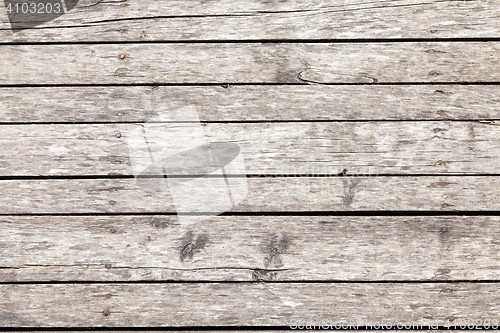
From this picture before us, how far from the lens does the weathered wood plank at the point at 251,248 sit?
2.35m

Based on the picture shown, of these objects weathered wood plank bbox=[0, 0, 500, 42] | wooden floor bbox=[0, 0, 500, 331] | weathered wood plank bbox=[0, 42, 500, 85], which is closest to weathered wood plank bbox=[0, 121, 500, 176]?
wooden floor bbox=[0, 0, 500, 331]

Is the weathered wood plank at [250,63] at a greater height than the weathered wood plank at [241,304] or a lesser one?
greater

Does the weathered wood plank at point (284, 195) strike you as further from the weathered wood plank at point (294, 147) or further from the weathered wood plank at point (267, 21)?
the weathered wood plank at point (267, 21)

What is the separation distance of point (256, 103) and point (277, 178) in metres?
0.33

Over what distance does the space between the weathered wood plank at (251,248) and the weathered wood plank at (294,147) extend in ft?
0.69

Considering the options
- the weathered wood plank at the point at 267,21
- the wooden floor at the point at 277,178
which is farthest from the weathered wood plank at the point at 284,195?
the weathered wood plank at the point at 267,21

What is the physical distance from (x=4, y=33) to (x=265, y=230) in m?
1.40

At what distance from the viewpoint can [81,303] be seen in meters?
2.36

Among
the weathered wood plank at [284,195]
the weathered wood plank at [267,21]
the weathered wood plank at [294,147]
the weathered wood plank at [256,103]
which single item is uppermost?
the weathered wood plank at [267,21]

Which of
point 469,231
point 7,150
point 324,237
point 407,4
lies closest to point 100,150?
point 7,150

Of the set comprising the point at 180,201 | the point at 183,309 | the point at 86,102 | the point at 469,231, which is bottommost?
the point at 183,309

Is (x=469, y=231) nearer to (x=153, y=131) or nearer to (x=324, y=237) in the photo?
(x=324, y=237)
